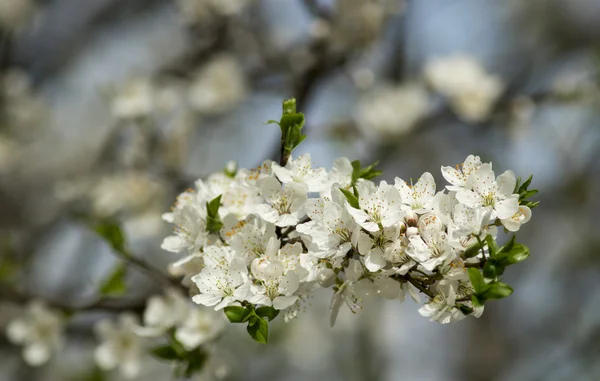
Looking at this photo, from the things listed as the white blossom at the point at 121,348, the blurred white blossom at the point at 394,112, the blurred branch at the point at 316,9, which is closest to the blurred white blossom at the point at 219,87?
the blurred branch at the point at 316,9

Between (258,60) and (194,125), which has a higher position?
(258,60)

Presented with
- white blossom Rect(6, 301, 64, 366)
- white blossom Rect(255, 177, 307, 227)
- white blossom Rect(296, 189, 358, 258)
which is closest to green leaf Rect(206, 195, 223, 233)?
white blossom Rect(255, 177, 307, 227)

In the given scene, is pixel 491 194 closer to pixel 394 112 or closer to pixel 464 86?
pixel 464 86

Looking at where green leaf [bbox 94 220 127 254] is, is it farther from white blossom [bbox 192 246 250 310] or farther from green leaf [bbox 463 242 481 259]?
green leaf [bbox 463 242 481 259]

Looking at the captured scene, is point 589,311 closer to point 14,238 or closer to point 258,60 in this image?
point 258,60

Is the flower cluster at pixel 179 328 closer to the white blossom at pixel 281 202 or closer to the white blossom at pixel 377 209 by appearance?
the white blossom at pixel 281 202

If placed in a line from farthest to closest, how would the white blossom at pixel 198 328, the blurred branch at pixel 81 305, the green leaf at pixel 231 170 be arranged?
the blurred branch at pixel 81 305 → the white blossom at pixel 198 328 → the green leaf at pixel 231 170

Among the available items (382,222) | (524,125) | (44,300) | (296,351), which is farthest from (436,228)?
(296,351)

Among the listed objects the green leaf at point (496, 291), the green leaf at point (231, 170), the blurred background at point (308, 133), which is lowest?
the blurred background at point (308, 133)
